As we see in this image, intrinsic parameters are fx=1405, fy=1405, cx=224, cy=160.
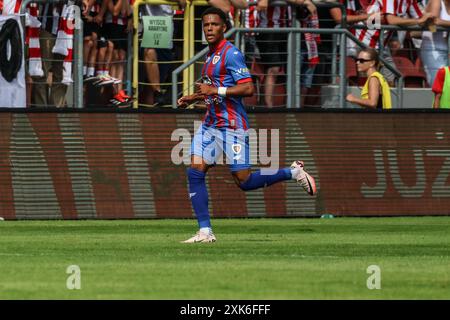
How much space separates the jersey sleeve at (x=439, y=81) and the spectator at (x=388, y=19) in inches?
Answer: 41.9

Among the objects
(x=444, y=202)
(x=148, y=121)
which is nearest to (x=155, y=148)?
(x=148, y=121)

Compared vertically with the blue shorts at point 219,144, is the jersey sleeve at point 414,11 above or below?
above

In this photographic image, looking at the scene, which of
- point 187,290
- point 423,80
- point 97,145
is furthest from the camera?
point 423,80

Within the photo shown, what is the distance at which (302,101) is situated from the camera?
70.6 feet

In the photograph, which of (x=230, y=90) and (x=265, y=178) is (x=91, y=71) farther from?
(x=230, y=90)

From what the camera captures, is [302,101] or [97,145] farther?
[302,101]

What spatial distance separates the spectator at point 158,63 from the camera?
2112 centimetres

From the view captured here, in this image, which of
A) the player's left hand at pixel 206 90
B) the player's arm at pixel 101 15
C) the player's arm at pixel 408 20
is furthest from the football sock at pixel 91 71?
the player's left hand at pixel 206 90

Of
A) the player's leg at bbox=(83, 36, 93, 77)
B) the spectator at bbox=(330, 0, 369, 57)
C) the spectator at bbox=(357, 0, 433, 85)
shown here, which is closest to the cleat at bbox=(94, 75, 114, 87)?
the player's leg at bbox=(83, 36, 93, 77)

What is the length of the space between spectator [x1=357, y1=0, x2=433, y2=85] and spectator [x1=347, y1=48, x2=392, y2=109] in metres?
1.24

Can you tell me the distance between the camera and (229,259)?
1327cm

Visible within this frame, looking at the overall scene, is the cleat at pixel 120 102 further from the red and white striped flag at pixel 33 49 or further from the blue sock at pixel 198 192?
the blue sock at pixel 198 192

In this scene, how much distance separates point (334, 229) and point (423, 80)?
19.7 ft

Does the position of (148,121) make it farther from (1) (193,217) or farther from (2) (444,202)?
(2) (444,202)
